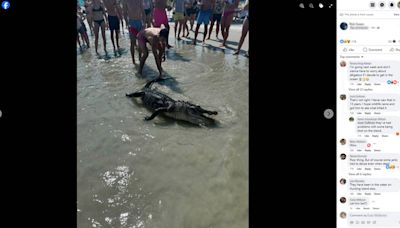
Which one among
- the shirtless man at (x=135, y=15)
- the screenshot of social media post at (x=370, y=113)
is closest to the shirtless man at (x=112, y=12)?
the shirtless man at (x=135, y=15)

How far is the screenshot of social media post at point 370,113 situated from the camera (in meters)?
1.42

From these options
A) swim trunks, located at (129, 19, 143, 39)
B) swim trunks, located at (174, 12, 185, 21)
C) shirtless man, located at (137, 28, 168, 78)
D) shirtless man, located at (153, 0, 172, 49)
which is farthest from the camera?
swim trunks, located at (174, 12, 185, 21)

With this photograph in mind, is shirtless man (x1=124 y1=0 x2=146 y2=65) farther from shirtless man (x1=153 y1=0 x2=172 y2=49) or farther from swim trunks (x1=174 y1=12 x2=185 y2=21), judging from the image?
swim trunks (x1=174 y1=12 x2=185 y2=21)

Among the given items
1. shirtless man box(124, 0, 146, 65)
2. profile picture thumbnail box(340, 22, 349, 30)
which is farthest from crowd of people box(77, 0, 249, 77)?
profile picture thumbnail box(340, 22, 349, 30)

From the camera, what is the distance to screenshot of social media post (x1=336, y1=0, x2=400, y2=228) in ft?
4.66

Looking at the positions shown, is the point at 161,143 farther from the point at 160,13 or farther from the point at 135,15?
the point at 160,13

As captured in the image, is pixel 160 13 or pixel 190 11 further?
pixel 190 11

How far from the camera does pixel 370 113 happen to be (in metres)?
1.43
